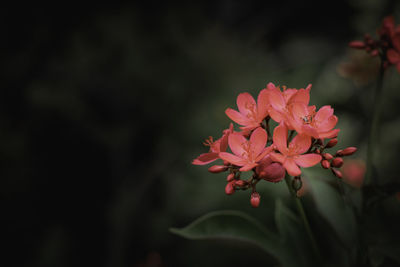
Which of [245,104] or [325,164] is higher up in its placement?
[245,104]

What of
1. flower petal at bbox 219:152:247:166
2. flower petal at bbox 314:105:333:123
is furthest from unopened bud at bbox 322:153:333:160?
flower petal at bbox 219:152:247:166

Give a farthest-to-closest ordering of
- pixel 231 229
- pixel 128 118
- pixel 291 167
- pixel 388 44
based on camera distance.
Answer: pixel 128 118, pixel 388 44, pixel 231 229, pixel 291 167

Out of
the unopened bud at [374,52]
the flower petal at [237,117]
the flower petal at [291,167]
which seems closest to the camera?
the flower petal at [291,167]

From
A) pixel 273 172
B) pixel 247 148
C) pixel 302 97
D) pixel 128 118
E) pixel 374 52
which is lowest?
pixel 273 172

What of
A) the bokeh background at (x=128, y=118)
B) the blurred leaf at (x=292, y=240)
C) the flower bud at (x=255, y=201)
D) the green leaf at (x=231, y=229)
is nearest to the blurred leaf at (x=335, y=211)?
the blurred leaf at (x=292, y=240)

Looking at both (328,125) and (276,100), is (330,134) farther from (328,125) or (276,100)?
(276,100)

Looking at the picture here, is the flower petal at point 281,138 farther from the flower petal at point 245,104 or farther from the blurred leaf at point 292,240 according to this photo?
the blurred leaf at point 292,240

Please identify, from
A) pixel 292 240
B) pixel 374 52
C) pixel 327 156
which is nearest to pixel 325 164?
pixel 327 156
